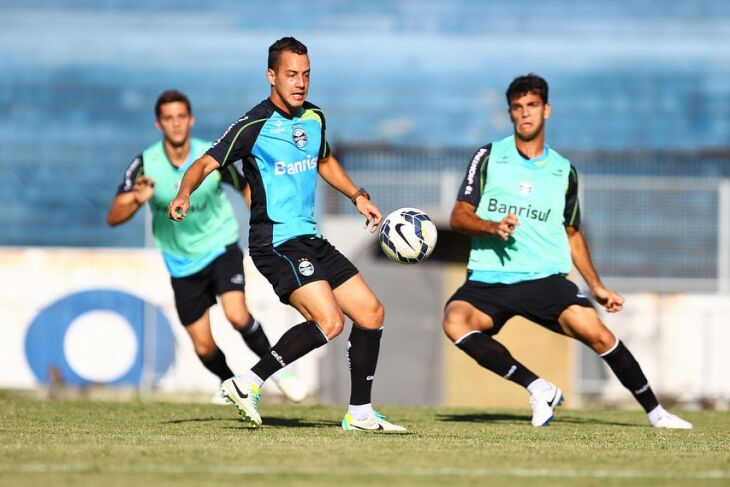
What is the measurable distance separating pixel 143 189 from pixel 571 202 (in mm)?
2899

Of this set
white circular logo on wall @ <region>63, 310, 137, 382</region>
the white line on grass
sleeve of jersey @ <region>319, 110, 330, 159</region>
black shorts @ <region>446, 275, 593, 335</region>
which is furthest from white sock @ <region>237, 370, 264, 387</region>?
white circular logo on wall @ <region>63, 310, 137, 382</region>

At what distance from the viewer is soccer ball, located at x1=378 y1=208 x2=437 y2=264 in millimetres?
7211

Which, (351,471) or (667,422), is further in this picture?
(667,422)

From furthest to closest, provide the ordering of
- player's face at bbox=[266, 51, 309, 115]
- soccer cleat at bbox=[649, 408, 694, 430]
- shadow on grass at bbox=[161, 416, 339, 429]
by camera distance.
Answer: soccer cleat at bbox=[649, 408, 694, 430], shadow on grass at bbox=[161, 416, 339, 429], player's face at bbox=[266, 51, 309, 115]

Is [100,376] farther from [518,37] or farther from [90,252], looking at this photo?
[518,37]

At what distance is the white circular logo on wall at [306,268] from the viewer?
6.88 meters

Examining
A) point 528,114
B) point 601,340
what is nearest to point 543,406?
point 601,340

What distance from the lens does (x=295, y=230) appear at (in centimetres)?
698

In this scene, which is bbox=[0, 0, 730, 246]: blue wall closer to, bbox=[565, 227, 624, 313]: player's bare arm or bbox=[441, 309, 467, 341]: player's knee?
bbox=[565, 227, 624, 313]: player's bare arm

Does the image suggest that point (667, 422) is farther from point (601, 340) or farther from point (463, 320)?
point (463, 320)

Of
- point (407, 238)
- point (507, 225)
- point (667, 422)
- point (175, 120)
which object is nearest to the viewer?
point (407, 238)

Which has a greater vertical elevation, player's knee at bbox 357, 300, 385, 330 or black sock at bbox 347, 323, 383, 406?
player's knee at bbox 357, 300, 385, 330

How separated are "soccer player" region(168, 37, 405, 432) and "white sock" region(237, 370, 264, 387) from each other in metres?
0.02

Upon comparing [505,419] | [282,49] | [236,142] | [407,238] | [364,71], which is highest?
[364,71]
